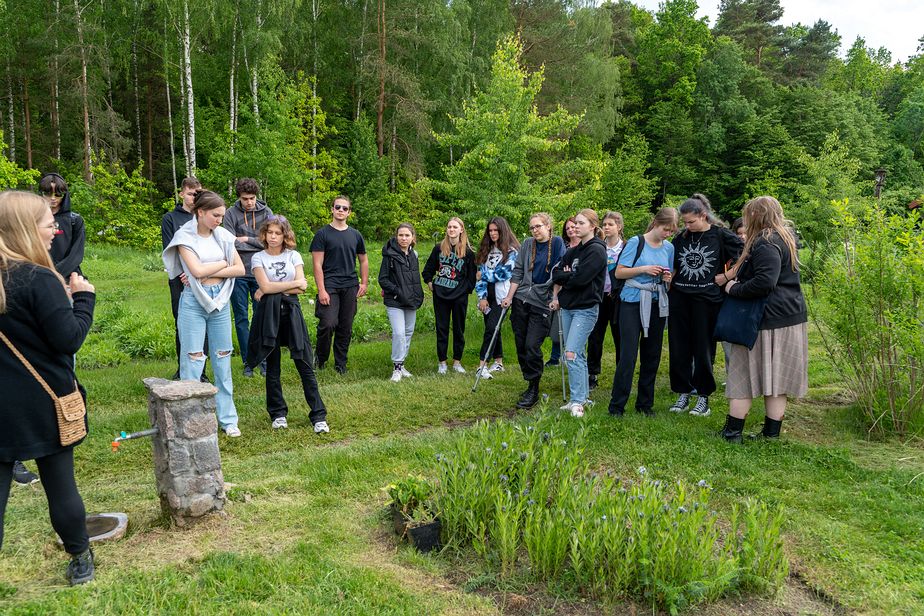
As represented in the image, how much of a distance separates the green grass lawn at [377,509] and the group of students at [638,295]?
0.40 metres

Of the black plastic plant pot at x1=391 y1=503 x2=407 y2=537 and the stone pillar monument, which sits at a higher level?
the stone pillar monument

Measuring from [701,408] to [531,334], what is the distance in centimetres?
183

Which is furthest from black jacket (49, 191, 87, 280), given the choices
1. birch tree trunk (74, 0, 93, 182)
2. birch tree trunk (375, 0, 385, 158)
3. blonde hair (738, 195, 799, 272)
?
birch tree trunk (375, 0, 385, 158)

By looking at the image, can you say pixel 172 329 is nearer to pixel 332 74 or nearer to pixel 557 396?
pixel 557 396

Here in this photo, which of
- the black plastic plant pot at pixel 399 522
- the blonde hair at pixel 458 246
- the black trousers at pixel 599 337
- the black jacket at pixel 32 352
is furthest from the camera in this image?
the blonde hair at pixel 458 246

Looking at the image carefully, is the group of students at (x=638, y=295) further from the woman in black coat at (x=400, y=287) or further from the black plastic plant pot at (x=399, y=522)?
the black plastic plant pot at (x=399, y=522)

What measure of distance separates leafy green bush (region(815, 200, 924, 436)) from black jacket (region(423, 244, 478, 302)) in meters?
3.83

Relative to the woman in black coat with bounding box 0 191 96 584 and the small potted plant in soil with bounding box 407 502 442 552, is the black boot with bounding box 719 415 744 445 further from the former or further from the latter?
the woman in black coat with bounding box 0 191 96 584

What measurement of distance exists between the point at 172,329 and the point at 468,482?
23.0ft

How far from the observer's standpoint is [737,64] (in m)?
43.1

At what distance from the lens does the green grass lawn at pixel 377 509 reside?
296cm

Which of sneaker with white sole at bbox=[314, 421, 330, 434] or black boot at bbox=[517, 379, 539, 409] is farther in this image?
black boot at bbox=[517, 379, 539, 409]

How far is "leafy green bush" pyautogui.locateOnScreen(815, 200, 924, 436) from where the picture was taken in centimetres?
517

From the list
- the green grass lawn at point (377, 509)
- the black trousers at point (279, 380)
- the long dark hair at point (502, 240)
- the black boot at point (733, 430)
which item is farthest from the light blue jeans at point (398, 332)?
the black boot at point (733, 430)
